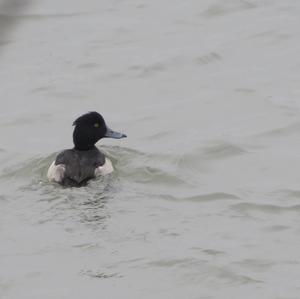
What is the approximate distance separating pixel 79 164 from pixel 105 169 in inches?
11.6

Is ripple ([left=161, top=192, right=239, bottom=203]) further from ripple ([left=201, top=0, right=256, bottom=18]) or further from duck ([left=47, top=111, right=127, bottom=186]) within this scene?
ripple ([left=201, top=0, right=256, bottom=18])

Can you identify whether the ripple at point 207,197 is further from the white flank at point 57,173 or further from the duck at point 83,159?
the white flank at point 57,173

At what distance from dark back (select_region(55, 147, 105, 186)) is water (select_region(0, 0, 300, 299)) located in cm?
17

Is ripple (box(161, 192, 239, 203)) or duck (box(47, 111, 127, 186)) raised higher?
duck (box(47, 111, 127, 186))

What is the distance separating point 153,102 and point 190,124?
1056mm

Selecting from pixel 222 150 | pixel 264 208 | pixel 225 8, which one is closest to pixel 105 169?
pixel 222 150

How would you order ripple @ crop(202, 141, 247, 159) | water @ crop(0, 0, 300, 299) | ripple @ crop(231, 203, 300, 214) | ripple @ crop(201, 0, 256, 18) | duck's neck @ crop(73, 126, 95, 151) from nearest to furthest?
1. water @ crop(0, 0, 300, 299)
2. ripple @ crop(231, 203, 300, 214)
3. duck's neck @ crop(73, 126, 95, 151)
4. ripple @ crop(202, 141, 247, 159)
5. ripple @ crop(201, 0, 256, 18)

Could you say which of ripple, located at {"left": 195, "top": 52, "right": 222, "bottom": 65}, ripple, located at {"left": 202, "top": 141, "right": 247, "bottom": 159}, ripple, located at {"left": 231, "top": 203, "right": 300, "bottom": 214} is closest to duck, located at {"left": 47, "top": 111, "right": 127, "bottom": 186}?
ripple, located at {"left": 202, "top": 141, "right": 247, "bottom": 159}

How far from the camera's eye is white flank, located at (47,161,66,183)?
1244 centimetres

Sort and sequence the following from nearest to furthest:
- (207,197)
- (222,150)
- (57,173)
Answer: (207,197), (57,173), (222,150)

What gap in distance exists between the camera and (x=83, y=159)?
12742 mm

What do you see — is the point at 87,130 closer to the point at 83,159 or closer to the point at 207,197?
the point at 83,159

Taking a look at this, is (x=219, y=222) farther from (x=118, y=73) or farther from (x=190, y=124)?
(x=118, y=73)

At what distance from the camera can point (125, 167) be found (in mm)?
13180
